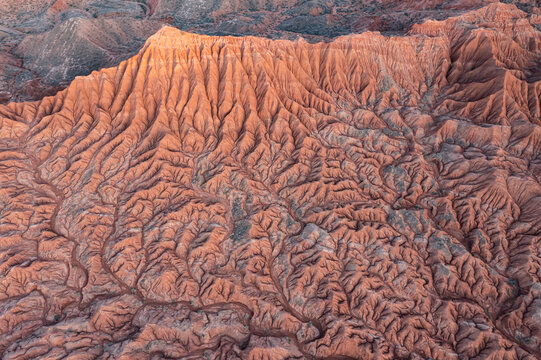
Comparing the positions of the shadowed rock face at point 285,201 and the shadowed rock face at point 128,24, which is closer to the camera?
the shadowed rock face at point 285,201

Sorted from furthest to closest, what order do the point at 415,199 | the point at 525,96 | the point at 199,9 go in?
the point at 199,9, the point at 525,96, the point at 415,199

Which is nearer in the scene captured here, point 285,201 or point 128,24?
point 285,201

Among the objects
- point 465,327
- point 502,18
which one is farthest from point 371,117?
point 502,18

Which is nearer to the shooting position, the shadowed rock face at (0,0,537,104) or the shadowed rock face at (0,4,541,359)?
the shadowed rock face at (0,4,541,359)

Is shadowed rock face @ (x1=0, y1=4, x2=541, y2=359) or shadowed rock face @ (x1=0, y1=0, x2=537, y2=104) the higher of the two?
shadowed rock face @ (x1=0, y1=0, x2=537, y2=104)

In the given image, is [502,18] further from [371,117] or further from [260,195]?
[260,195]
